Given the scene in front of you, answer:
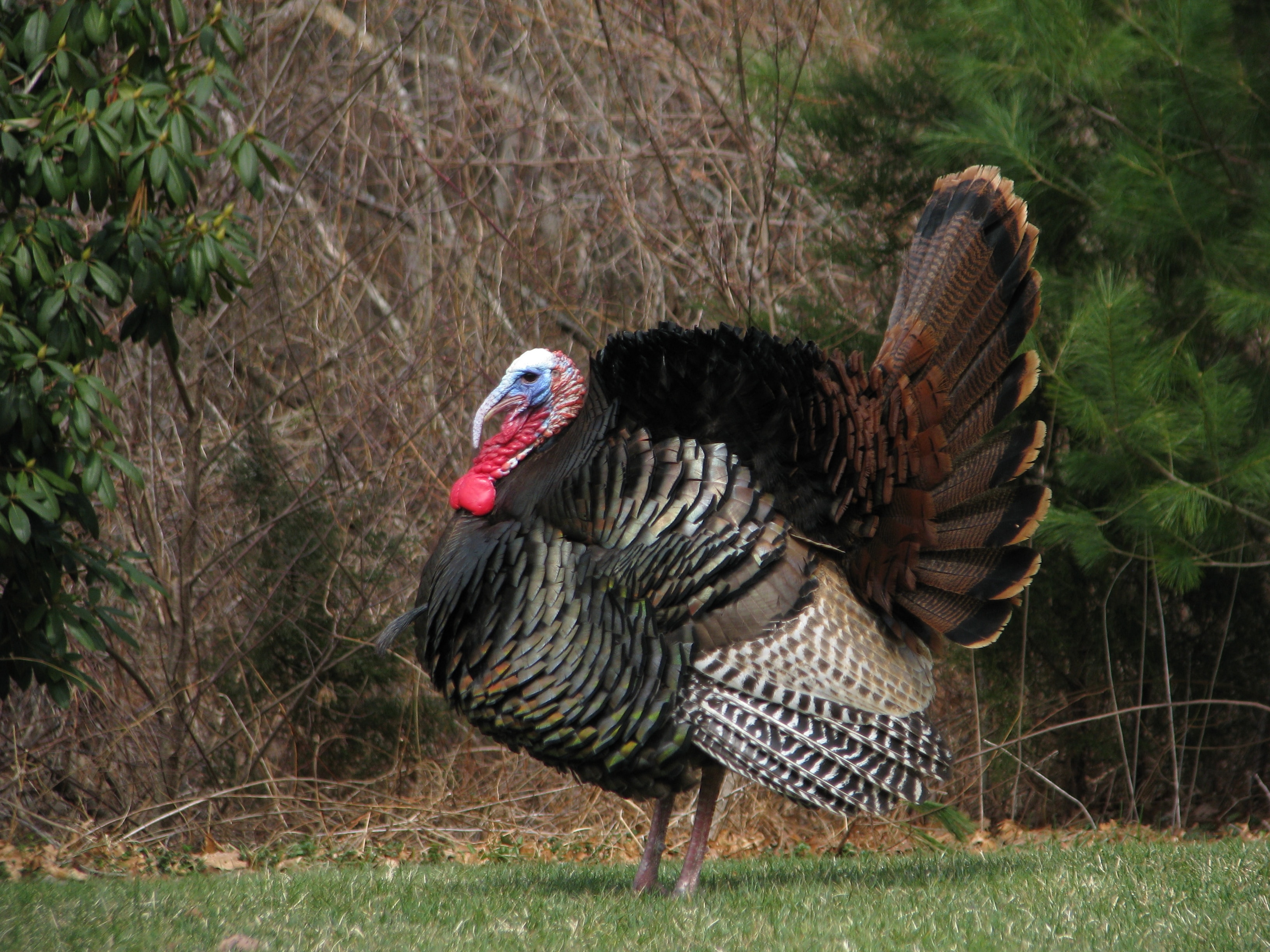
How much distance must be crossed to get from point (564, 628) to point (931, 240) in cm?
190

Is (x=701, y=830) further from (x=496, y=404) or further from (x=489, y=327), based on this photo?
(x=489, y=327)

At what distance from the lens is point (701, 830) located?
4047 mm

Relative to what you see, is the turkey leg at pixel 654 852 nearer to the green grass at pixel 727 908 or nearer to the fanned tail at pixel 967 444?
the green grass at pixel 727 908

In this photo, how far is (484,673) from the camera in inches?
151

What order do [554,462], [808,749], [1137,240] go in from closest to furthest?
[808,749], [554,462], [1137,240]

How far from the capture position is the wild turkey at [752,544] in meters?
3.75

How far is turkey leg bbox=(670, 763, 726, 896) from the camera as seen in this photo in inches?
159

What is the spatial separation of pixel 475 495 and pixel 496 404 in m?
0.33

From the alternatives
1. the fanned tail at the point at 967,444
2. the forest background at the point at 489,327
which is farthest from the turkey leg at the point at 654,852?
the forest background at the point at 489,327

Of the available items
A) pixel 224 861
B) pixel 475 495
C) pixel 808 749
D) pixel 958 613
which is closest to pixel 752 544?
pixel 808 749

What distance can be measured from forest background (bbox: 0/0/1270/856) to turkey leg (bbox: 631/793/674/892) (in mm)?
2070

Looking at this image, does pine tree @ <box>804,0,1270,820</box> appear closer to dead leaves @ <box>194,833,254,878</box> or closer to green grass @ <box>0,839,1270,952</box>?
green grass @ <box>0,839,1270,952</box>

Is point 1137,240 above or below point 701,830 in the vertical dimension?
above

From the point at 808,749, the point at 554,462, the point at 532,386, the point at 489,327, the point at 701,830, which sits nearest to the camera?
the point at 808,749
